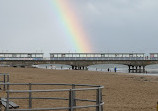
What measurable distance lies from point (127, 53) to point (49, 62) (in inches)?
1895

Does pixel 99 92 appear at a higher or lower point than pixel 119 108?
higher

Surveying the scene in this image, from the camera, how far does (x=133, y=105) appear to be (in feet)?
56.2

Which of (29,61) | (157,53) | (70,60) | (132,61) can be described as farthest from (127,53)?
(29,61)

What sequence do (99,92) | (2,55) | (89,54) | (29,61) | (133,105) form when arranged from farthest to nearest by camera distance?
(89,54)
(2,55)
(29,61)
(133,105)
(99,92)

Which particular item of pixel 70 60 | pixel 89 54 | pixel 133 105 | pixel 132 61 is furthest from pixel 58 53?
pixel 133 105

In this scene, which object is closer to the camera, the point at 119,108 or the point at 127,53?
the point at 119,108

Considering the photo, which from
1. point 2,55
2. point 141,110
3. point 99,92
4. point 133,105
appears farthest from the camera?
point 2,55

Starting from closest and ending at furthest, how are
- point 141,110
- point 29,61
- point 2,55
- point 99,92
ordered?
point 99,92, point 141,110, point 29,61, point 2,55

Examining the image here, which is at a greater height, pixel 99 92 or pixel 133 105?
pixel 99 92

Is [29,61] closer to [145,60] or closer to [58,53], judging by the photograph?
[58,53]

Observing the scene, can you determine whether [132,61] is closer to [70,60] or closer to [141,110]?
[70,60]

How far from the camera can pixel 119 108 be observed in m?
15.8

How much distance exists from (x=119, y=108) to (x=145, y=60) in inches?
4541

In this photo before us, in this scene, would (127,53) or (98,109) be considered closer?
(98,109)
